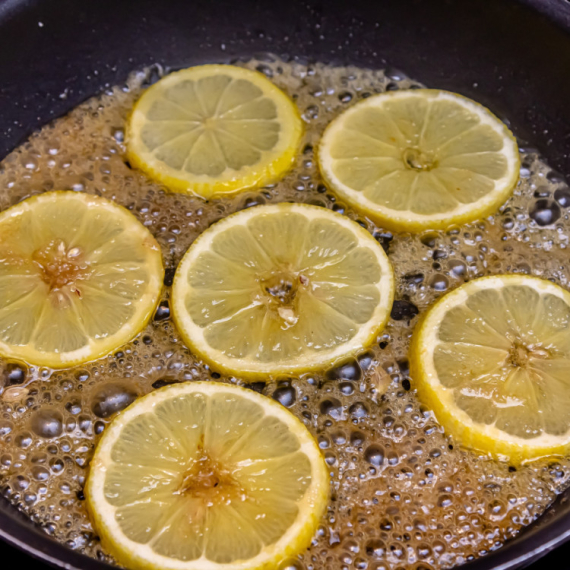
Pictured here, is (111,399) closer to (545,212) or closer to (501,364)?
(501,364)

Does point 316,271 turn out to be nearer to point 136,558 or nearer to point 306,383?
point 306,383

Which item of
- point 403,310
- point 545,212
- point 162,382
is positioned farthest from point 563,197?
point 162,382

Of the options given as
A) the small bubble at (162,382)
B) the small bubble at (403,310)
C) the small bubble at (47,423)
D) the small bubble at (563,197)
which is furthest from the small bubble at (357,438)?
the small bubble at (563,197)

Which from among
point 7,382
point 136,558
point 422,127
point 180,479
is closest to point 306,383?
point 180,479

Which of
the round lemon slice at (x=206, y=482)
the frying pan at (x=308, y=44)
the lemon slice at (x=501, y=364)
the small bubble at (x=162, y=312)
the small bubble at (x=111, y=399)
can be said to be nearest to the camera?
the round lemon slice at (x=206, y=482)

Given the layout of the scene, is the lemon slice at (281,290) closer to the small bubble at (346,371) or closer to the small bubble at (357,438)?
the small bubble at (346,371)
